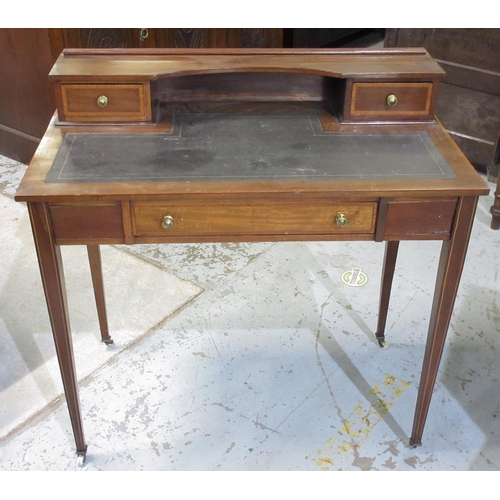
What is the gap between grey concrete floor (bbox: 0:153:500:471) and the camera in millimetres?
2008

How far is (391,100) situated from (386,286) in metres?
0.78

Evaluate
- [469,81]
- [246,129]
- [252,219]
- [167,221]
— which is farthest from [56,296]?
[469,81]

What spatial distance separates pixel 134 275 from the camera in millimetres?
2832

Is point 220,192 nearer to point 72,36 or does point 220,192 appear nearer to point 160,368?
point 160,368

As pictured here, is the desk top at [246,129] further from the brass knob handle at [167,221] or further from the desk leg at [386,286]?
the desk leg at [386,286]

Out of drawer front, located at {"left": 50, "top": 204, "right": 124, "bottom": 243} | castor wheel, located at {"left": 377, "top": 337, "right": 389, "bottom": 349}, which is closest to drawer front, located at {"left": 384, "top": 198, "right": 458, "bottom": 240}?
drawer front, located at {"left": 50, "top": 204, "right": 124, "bottom": 243}

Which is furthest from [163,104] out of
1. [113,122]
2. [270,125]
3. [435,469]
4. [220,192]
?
[435,469]

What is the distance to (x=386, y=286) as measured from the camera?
2.37 meters

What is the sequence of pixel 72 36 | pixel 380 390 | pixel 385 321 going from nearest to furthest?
pixel 380 390 → pixel 385 321 → pixel 72 36

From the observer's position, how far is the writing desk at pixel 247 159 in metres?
1.56

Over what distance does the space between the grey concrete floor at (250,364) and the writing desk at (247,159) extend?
0.18m

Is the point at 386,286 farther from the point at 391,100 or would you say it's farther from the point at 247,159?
the point at 247,159

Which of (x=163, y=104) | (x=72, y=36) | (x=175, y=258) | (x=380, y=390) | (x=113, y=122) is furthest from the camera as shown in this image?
(x=72, y=36)

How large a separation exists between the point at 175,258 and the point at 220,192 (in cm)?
146
